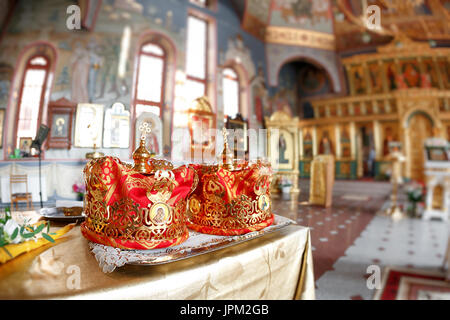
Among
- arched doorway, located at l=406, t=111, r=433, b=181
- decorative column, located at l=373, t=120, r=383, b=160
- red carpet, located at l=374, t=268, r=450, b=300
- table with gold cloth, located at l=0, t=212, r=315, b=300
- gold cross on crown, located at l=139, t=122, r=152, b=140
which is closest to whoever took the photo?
table with gold cloth, located at l=0, t=212, r=315, b=300

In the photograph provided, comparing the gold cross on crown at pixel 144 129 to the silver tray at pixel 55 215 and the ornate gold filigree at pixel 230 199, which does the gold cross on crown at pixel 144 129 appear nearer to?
the ornate gold filigree at pixel 230 199

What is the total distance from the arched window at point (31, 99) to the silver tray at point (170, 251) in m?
0.46

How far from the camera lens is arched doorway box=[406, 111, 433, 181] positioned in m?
9.50

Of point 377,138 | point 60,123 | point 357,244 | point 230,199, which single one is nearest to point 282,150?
point 230,199

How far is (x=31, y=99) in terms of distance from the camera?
796 mm

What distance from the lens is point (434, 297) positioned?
168 centimetres

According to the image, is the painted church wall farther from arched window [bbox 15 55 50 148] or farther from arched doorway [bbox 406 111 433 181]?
arched doorway [bbox 406 111 433 181]

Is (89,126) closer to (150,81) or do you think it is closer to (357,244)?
(150,81)

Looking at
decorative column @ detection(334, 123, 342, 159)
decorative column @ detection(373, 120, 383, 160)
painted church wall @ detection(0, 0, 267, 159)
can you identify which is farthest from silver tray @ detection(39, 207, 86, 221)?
decorative column @ detection(373, 120, 383, 160)

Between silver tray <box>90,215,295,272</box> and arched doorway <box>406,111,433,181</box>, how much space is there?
38.5ft

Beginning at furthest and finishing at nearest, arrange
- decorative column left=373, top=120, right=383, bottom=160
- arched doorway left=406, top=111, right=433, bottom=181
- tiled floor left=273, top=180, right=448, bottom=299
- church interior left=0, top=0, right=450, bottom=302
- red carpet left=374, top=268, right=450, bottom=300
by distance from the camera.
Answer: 1. decorative column left=373, top=120, right=383, bottom=160
2. arched doorway left=406, top=111, right=433, bottom=181
3. red carpet left=374, top=268, right=450, bottom=300
4. tiled floor left=273, top=180, right=448, bottom=299
5. church interior left=0, top=0, right=450, bottom=302

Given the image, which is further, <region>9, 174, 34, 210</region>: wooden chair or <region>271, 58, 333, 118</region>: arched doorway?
<region>271, 58, 333, 118</region>: arched doorway

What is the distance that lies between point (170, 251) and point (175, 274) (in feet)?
0.29

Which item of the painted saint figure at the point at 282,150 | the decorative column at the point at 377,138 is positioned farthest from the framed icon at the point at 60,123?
the decorative column at the point at 377,138
